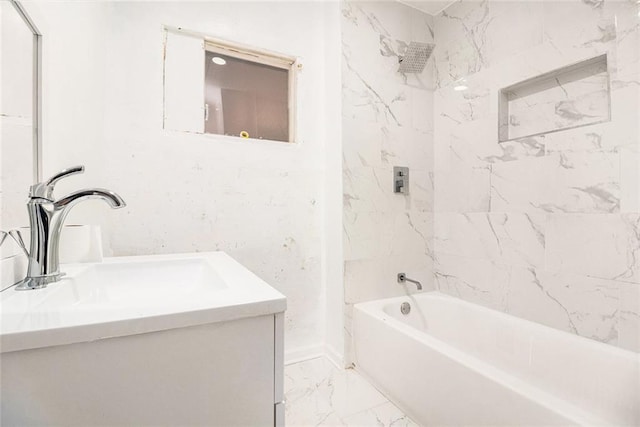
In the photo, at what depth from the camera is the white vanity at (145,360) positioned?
1.40 feet

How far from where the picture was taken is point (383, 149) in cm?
193

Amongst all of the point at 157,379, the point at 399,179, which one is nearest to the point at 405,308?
the point at 399,179

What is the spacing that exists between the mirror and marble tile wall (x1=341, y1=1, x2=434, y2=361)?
4.47ft

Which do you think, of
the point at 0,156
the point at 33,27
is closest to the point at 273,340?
the point at 0,156

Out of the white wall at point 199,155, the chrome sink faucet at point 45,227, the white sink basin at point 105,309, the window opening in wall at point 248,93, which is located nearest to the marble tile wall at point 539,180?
the white wall at point 199,155

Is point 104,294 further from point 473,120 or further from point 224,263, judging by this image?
point 473,120

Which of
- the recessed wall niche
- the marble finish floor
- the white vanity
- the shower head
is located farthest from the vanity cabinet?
the shower head

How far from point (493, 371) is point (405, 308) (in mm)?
846

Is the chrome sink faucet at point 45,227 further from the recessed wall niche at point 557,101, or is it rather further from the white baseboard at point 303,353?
the recessed wall niche at point 557,101

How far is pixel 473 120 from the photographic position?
186 cm

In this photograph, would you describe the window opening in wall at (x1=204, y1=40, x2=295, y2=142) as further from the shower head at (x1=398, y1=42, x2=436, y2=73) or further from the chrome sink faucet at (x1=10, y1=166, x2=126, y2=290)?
the chrome sink faucet at (x1=10, y1=166, x2=126, y2=290)

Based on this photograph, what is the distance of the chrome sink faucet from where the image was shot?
728 millimetres

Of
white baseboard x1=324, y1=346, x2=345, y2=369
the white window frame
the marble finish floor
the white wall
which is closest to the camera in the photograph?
the white wall

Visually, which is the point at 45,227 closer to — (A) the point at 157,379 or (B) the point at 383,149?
(A) the point at 157,379
